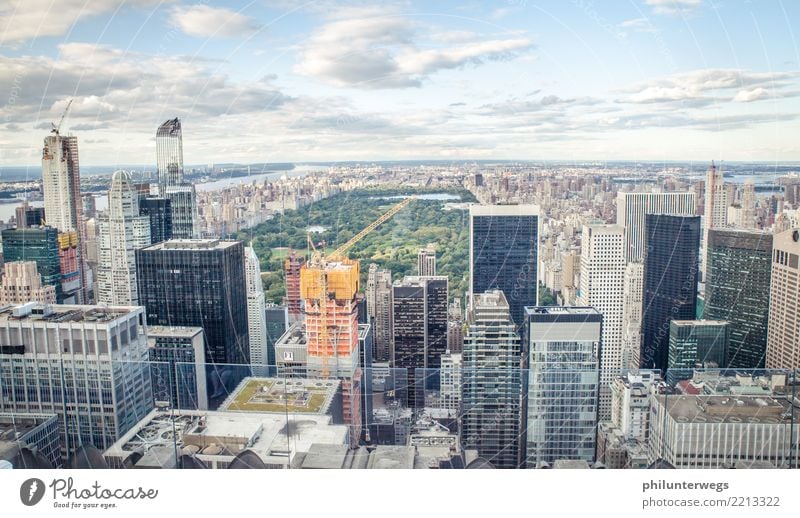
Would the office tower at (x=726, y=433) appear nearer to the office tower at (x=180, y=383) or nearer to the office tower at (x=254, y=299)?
the office tower at (x=180, y=383)

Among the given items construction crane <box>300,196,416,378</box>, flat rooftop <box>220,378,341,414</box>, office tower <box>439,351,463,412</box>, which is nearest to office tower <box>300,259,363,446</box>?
construction crane <box>300,196,416,378</box>

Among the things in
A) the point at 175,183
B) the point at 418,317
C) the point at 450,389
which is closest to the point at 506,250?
the point at 418,317

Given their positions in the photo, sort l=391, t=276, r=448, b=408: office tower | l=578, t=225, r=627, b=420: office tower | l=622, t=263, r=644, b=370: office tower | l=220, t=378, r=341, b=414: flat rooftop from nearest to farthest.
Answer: l=220, t=378, r=341, b=414: flat rooftop < l=622, t=263, r=644, b=370: office tower < l=578, t=225, r=627, b=420: office tower < l=391, t=276, r=448, b=408: office tower

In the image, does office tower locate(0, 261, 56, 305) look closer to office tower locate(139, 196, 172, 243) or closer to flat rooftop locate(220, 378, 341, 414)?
office tower locate(139, 196, 172, 243)

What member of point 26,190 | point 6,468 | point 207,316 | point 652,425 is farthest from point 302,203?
point 652,425
